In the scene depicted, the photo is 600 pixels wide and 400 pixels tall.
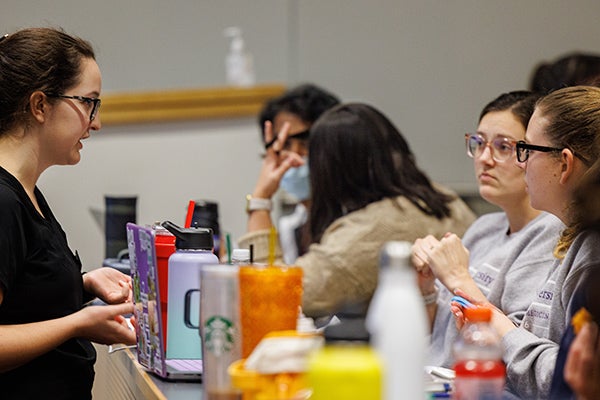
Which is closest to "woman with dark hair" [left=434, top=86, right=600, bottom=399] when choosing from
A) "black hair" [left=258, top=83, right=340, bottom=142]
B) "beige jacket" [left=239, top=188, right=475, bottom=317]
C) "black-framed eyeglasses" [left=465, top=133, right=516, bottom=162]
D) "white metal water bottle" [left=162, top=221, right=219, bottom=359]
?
"black-framed eyeglasses" [left=465, top=133, right=516, bottom=162]

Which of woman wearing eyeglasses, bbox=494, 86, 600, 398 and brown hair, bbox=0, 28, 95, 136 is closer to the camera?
woman wearing eyeglasses, bbox=494, 86, 600, 398

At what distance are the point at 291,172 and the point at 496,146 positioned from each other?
4.58ft

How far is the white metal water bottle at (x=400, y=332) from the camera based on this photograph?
3.49 ft

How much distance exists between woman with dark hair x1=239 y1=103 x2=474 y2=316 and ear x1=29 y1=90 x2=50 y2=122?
4.09ft

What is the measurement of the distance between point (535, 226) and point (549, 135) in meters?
0.35

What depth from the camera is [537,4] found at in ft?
16.6

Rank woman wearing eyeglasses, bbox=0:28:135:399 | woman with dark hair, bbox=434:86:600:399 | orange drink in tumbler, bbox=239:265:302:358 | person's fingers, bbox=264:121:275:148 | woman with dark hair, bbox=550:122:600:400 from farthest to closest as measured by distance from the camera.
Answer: person's fingers, bbox=264:121:275:148 < woman wearing eyeglasses, bbox=0:28:135:399 < woman with dark hair, bbox=434:86:600:399 < orange drink in tumbler, bbox=239:265:302:358 < woman with dark hair, bbox=550:122:600:400

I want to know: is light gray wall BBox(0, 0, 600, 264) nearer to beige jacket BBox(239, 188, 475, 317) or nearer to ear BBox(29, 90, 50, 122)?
beige jacket BBox(239, 188, 475, 317)

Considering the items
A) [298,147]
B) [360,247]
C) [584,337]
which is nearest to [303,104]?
[298,147]

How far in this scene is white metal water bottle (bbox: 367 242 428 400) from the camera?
106cm

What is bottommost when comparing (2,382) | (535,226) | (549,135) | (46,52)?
(2,382)

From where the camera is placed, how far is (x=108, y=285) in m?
2.17

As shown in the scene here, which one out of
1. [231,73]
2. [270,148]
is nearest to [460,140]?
[231,73]

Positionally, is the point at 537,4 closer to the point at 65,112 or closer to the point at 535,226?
the point at 535,226
